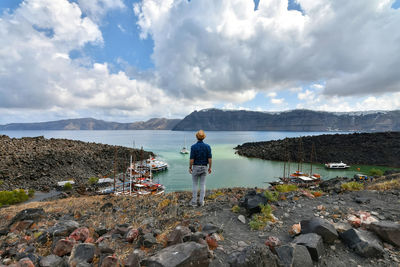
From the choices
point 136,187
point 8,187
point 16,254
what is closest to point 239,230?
point 16,254

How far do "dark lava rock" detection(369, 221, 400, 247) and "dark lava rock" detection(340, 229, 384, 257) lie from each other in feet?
0.50

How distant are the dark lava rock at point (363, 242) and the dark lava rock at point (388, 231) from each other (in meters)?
0.15

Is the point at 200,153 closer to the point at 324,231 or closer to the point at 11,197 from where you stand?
the point at 324,231

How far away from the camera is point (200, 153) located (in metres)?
7.23

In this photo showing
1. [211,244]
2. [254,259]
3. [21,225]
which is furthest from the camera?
[21,225]

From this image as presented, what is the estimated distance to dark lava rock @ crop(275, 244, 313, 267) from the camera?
3134 mm

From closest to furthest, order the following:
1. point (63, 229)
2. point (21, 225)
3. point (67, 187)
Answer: point (63, 229), point (21, 225), point (67, 187)

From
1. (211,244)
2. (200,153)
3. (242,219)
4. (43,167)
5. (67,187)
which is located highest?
(200,153)

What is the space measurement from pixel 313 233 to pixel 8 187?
41.5 m

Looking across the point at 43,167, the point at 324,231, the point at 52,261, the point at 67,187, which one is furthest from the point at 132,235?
the point at 43,167

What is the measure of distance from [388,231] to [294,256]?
96.9 inches

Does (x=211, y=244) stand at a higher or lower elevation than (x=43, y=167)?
higher

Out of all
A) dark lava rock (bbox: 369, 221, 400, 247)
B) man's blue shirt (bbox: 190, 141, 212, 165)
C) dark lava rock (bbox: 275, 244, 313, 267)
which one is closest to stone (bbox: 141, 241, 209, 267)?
dark lava rock (bbox: 275, 244, 313, 267)

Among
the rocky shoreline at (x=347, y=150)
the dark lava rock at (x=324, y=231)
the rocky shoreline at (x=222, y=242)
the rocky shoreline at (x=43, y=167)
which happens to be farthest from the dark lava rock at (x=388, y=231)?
the rocky shoreline at (x=347, y=150)
